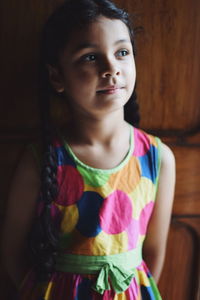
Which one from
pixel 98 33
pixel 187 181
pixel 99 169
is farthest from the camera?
pixel 187 181

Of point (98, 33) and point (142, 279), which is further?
point (142, 279)

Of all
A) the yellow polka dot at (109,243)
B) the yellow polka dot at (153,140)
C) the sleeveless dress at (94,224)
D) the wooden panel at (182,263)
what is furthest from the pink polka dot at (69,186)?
the wooden panel at (182,263)

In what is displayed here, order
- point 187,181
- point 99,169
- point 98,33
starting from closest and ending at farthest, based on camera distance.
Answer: point 98,33
point 99,169
point 187,181

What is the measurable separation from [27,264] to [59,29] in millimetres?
579

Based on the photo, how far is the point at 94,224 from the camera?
30.1 inches

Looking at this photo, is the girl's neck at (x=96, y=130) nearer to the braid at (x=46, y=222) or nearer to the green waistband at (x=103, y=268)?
the braid at (x=46, y=222)

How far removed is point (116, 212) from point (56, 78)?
340 millimetres

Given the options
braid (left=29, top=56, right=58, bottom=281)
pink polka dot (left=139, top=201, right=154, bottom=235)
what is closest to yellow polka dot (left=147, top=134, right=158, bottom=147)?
pink polka dot (left=139, top=201, right=154, bottom=235)

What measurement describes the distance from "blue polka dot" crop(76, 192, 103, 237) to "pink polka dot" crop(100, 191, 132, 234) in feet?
0.05

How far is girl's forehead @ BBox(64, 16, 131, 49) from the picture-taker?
2.22ft

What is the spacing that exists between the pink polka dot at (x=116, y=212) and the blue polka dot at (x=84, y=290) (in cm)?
12

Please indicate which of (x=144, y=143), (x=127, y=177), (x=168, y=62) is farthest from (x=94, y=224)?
(x=168, y=62)

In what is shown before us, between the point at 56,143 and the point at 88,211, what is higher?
the point at 56,143

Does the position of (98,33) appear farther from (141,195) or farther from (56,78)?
(141,195)
